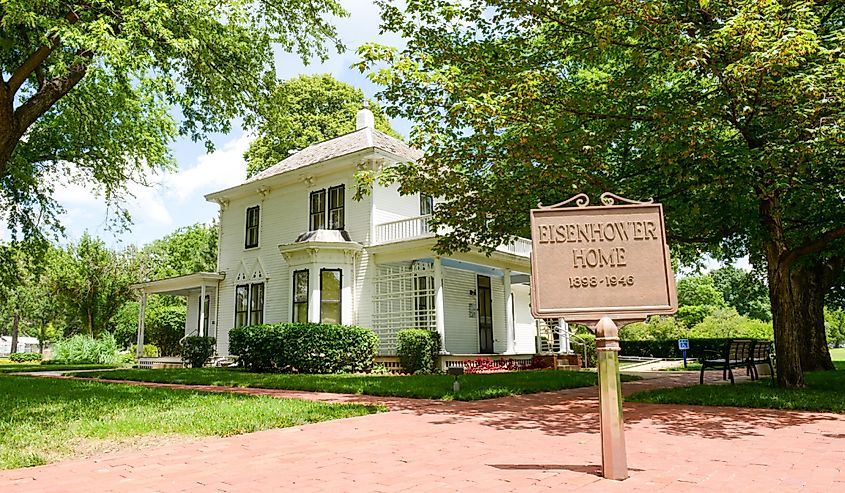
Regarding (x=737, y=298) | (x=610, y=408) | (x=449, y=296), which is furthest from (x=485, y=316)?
(x=737, y=298)

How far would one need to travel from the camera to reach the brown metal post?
447cm

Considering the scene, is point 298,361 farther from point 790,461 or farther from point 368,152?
point 790,461

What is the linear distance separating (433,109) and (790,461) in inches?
304

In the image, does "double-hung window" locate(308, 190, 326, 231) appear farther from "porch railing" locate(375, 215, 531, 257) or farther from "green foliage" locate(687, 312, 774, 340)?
"green foliage" locate(687, 312, 774, 340)

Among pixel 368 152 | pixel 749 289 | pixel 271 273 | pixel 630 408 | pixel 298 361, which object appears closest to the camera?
pixel 630 408

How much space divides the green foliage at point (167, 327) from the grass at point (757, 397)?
2750cm

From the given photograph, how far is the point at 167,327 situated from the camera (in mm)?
32281

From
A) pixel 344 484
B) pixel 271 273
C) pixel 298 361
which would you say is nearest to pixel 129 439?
pixel 344 484

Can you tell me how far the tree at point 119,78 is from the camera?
10.1 metres

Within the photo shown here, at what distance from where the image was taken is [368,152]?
19.7 metres

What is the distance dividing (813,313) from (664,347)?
1385 cm

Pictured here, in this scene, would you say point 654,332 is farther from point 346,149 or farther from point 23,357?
point 23,357

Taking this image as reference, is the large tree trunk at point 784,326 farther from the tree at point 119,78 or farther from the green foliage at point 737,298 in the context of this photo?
the green foliage at point 737,298

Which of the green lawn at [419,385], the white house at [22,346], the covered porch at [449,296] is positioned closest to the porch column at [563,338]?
the covered porch at [449,296]
